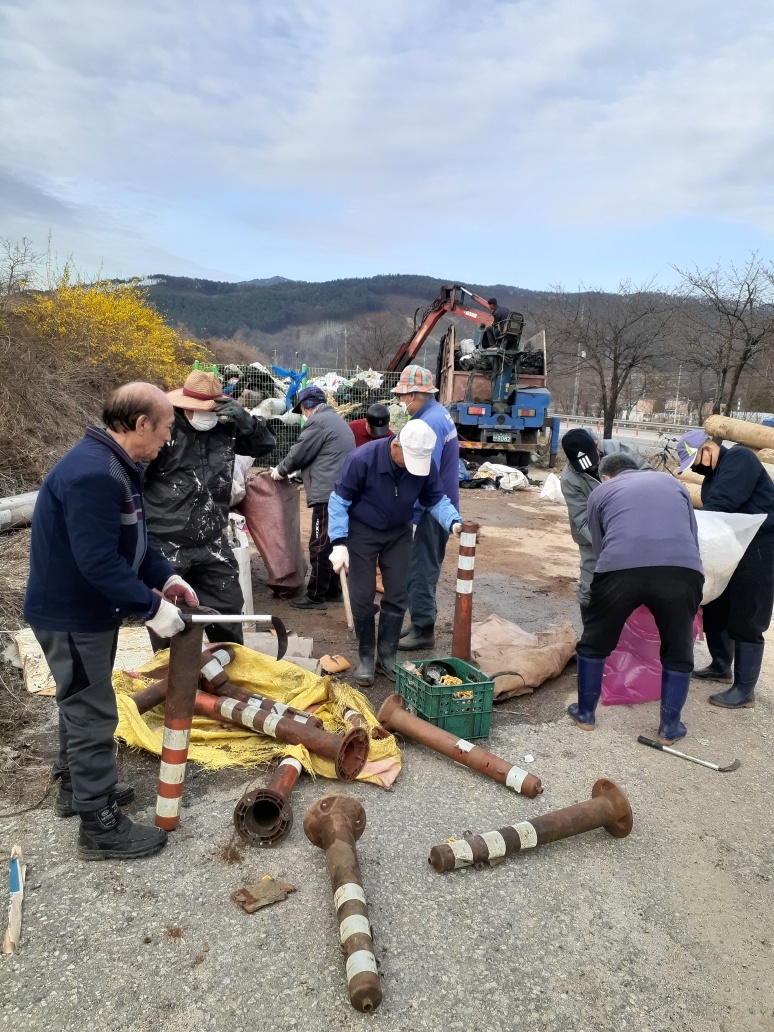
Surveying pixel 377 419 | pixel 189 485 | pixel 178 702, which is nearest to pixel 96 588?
pixel 178 702

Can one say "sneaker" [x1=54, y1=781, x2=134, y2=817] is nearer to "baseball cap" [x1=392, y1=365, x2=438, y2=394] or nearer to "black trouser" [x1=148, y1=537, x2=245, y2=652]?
"black trouser" [x1=148, y1=537, x2=245, y2=652]

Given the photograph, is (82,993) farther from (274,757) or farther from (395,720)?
(395,720)

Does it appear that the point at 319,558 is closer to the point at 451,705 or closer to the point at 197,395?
the point at 197,395

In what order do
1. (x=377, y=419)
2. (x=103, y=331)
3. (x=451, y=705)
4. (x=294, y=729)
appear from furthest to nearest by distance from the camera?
(x=103, y=331) < (x=377, y=419) < (x=451, y=705) < (x=294, y=729)

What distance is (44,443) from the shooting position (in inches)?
324

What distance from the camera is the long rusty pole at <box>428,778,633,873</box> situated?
8.78 ft

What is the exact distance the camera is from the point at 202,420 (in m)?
3.92

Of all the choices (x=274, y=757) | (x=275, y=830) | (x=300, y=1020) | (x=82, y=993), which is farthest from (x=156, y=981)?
(x=274, y=757)

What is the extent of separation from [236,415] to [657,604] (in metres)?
2.63

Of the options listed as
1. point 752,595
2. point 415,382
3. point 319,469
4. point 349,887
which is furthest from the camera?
point 319,469

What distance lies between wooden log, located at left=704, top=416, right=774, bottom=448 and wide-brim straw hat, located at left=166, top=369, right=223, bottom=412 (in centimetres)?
337

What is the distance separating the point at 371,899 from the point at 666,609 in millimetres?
2133

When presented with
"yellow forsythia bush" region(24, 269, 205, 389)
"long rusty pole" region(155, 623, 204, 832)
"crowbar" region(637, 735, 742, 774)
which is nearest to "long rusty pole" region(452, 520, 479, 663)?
"crowbar" region(637, 735, 742, 774)

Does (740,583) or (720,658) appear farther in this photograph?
(720,658)
